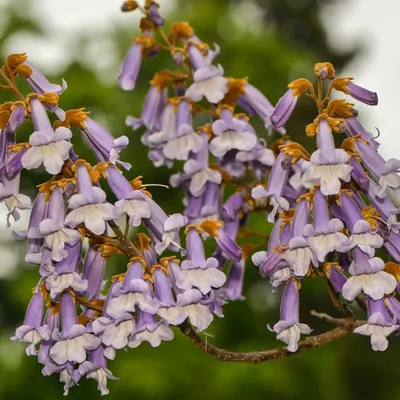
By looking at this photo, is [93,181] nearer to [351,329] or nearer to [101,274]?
[101,274]

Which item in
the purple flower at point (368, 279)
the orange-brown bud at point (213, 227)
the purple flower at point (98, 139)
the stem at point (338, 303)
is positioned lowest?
the stem at point (338, 303)

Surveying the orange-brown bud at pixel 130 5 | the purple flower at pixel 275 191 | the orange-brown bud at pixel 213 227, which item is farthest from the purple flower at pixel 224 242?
the orange-brown bud at pixel 130 5

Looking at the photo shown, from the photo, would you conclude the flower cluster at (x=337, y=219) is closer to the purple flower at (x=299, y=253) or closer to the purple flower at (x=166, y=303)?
the purple flower at (x=299, y=253)

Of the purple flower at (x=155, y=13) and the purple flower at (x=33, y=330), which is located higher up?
the purple flower at (x=155, y=13)

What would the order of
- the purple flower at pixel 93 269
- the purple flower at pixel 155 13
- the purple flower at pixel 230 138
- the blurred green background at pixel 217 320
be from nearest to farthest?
the purple flower at pixel 93 269, the purple flower at pixel 230 138, the purple flower at pixel 155 13, the blurred green background at pixel 217 320

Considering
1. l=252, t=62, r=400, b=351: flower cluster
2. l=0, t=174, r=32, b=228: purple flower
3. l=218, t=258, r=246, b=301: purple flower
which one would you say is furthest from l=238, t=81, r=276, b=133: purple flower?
l=0, t=174, r=32, b=228: purple flower

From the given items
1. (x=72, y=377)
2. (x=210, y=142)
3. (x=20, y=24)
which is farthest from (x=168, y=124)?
(x=20, y=24)

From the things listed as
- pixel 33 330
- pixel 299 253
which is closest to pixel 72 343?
pixel 33 330

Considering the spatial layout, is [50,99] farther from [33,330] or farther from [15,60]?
[33,330]
